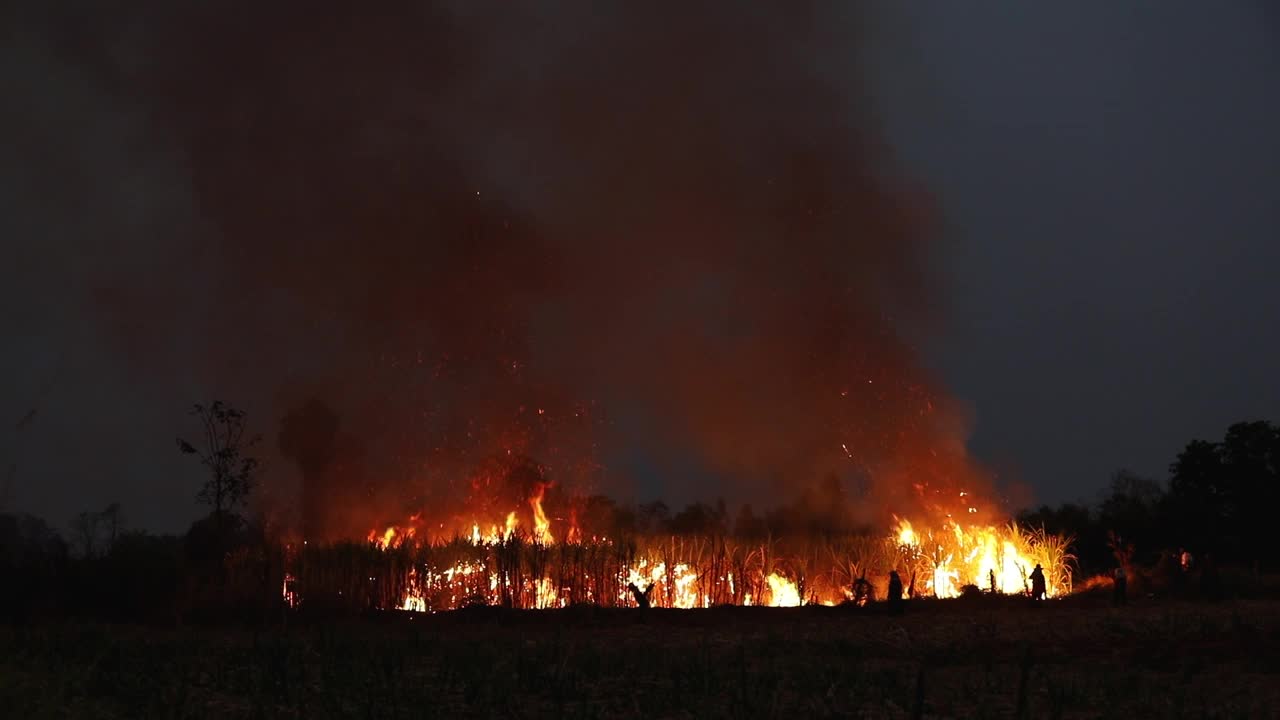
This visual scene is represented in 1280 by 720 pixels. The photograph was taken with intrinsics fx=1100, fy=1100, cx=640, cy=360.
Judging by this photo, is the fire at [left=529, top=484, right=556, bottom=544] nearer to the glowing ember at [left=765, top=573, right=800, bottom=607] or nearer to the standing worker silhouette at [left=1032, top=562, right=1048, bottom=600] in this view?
the glowing ember at [left=765, top=573, right=800, bottom=607]

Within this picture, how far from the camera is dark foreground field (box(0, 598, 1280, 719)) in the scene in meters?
8.71

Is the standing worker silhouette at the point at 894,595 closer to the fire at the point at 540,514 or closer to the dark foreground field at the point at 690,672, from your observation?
the dark foreground field at the point at 690,672

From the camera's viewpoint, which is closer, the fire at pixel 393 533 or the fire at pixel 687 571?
the fire at pixel 687 571

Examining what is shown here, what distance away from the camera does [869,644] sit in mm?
14180

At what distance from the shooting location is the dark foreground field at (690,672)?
8711 millimetres

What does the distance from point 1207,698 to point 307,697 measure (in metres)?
7.58

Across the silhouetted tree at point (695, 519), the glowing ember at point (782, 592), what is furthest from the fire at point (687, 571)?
the silhouetted tree at point (695, 519)

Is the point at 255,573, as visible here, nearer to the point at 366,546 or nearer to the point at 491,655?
the point at 366,546

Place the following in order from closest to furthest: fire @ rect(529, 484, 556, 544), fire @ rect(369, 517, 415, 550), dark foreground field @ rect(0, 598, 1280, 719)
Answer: dark foreground field @ rect(0, 598, 1280, 719), fire @ rect(369, 517, 415, 550), fire @ rect(529, 484, 556, 544)

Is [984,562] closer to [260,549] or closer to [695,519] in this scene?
[260,549]

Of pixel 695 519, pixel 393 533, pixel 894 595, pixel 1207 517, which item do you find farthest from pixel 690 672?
pixel 695 519

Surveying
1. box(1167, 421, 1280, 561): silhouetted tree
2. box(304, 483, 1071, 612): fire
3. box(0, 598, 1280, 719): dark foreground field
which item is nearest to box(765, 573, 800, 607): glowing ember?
box(304, 483, 1071, 612): fire

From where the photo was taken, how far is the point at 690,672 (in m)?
10.8

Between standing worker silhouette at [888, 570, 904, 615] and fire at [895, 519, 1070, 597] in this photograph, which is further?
fire at [895, 519, 1070, 597]
